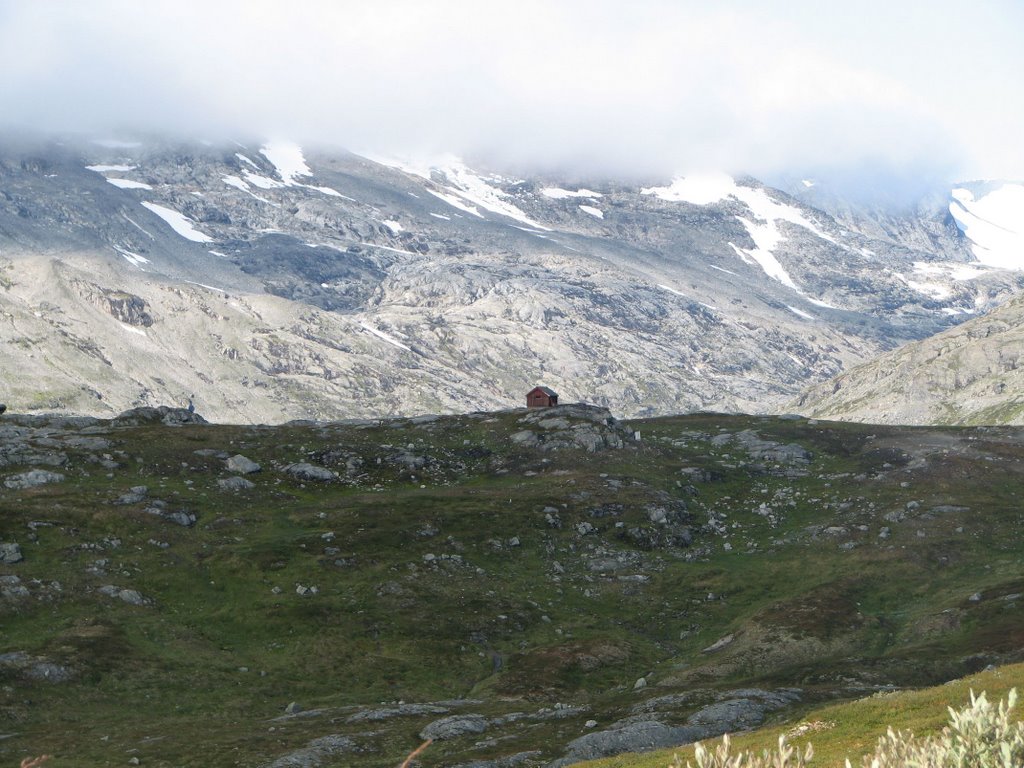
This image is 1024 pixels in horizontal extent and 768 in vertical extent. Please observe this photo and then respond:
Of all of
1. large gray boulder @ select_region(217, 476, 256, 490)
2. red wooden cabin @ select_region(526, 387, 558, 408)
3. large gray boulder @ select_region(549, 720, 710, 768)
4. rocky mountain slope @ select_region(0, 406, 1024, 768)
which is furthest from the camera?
red wooden cabin @ select_region(526, 387, 558, 408)

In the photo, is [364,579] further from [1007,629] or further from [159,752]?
[1007,629]

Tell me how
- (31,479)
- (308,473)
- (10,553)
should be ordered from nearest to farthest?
(10,553), (31,479), (308,473)

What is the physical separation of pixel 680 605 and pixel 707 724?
33.3 meters

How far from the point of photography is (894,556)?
313 ft

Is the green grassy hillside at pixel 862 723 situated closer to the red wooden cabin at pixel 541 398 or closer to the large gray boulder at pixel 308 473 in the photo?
the large gray boulder at pixel 308 473

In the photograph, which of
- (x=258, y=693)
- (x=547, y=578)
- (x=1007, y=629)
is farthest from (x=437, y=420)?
(x=1007, y=629)

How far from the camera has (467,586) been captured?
3573 inches

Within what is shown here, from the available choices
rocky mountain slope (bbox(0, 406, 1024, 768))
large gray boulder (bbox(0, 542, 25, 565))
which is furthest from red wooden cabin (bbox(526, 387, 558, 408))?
large gray boulder (bbox(0, 542, 25, 565))

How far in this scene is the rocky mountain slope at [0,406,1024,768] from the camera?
63094mm

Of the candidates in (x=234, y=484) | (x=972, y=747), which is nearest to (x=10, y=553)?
(x=234, y=484)

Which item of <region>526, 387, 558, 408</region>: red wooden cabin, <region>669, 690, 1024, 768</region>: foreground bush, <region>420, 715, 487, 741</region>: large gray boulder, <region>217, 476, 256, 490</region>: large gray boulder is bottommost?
<region>420, 715, 487, 741</region>: large gray boulder

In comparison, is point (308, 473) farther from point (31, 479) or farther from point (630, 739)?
point (630, 739)

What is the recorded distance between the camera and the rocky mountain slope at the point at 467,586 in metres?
63.1

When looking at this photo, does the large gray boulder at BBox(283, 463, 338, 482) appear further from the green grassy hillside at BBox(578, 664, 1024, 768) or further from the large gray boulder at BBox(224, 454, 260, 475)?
the green grassy hillside at BBox(578, 664, 1024, 768)
